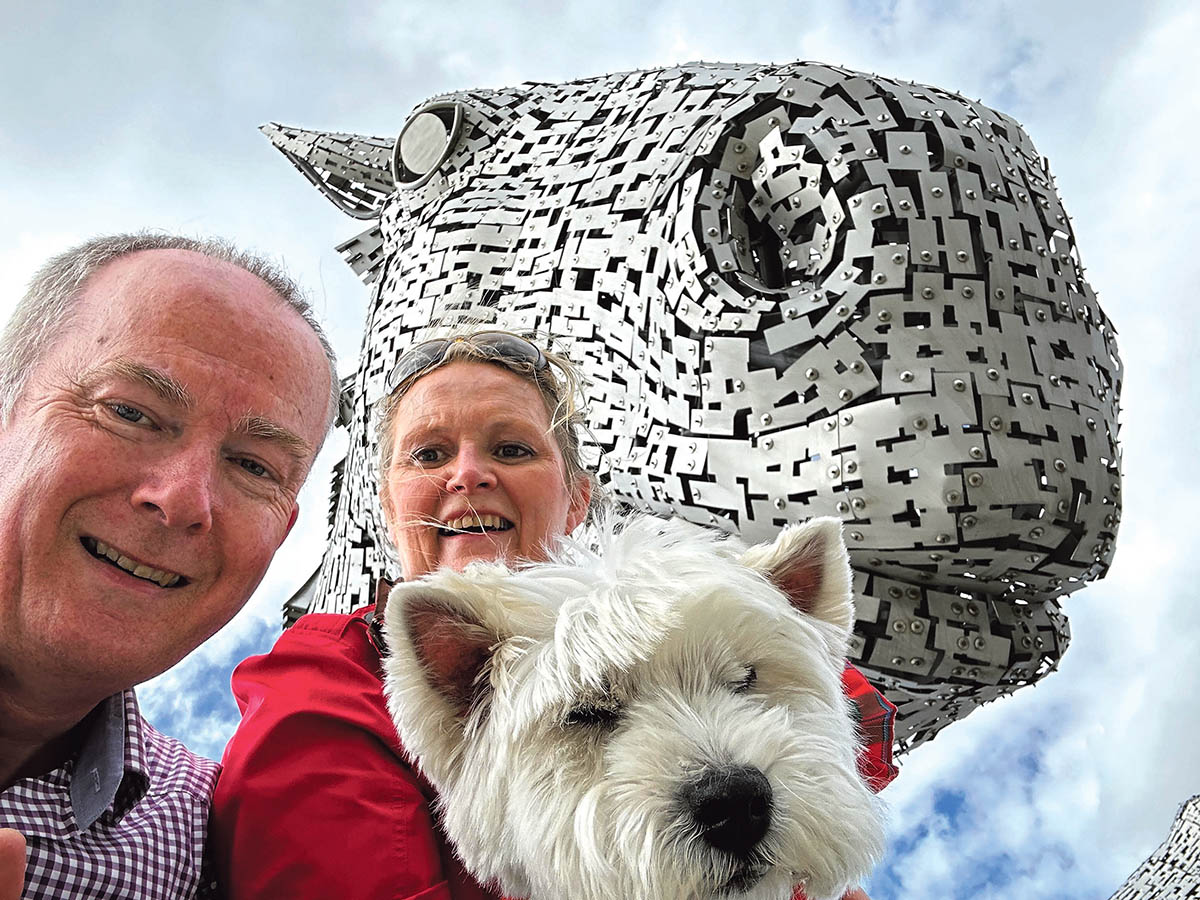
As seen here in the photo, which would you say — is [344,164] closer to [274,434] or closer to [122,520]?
[274,434]

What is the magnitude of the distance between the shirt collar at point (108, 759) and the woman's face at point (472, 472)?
1.72 feet

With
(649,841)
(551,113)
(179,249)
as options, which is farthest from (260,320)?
(551,113)

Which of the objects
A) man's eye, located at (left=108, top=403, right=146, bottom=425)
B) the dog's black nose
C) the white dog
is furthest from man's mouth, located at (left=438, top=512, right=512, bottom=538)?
the dog's black nose

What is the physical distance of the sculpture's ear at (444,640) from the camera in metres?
1.22

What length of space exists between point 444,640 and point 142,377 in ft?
1.97

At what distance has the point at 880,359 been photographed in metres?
2.19

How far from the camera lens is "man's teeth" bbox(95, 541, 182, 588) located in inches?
57.2

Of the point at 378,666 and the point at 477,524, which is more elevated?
the point at 477,524

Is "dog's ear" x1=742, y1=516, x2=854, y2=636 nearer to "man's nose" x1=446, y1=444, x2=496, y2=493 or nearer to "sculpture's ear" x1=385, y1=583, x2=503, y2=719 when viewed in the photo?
"sculpture's ear" x1=385, y1=583, x2=503, y2=719

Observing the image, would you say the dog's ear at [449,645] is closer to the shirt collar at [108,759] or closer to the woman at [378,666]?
the woman at [378,666]

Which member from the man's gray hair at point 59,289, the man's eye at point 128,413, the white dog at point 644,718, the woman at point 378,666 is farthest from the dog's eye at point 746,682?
the man's gray hair at point 59,289

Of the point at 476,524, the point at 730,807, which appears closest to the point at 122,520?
the point at 476,524

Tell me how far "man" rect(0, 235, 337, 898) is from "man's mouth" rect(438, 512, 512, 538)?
28 centimetres

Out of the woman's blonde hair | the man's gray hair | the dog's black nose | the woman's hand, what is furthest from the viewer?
the woman's blonde hair
